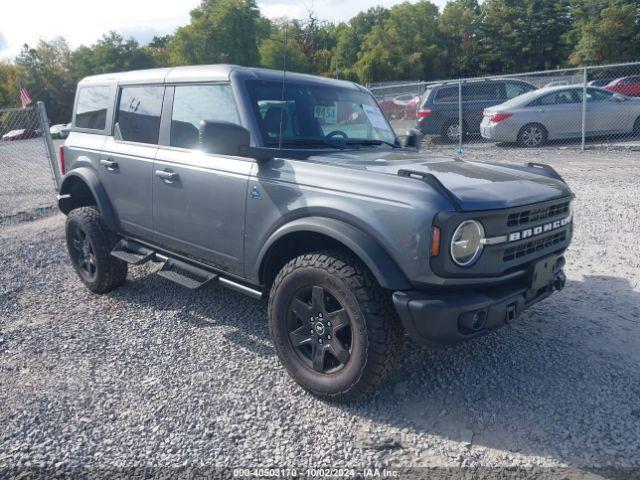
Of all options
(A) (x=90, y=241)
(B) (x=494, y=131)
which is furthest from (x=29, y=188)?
(B) (x=494, y=131)

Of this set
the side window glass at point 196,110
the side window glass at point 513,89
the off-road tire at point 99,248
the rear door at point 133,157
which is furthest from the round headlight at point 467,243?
the side window glass at point 513,89

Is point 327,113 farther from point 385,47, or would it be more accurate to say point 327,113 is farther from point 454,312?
point 385,47

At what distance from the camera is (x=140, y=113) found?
14.5 ft

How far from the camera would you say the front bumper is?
2629 mm

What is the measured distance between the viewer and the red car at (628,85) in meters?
17.5

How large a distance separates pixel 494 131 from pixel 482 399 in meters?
11.1

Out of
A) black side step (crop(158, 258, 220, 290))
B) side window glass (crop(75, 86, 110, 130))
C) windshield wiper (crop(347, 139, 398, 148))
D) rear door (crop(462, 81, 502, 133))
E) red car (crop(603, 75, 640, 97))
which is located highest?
red car (crop(603, 75, 640, 97))

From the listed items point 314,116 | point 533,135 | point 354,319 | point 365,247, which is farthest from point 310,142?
point 533,135

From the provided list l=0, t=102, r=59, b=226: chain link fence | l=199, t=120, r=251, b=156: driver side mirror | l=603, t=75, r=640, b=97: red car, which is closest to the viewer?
l=199, t=120, r=251, b=156: driver side mirror

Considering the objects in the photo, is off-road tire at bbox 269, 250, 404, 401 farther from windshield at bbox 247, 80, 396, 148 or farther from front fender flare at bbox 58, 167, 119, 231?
front fender flare at bbox 58, 167, 119, 231

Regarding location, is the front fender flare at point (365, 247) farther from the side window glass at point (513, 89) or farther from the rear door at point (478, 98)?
the side window glass at point (513, 89)

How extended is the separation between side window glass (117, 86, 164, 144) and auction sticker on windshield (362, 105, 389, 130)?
168 centimetres

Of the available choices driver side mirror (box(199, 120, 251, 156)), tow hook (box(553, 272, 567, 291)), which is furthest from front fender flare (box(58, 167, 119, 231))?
tow hook (box(553, 272, 567, 291))

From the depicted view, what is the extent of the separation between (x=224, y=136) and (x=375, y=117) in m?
1.75
